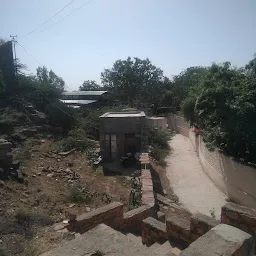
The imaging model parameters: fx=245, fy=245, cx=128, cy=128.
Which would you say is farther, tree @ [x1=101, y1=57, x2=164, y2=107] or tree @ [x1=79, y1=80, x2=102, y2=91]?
tree @ [x1=79, y1=80, x2=102, y2=91]

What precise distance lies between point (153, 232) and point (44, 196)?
4080mm

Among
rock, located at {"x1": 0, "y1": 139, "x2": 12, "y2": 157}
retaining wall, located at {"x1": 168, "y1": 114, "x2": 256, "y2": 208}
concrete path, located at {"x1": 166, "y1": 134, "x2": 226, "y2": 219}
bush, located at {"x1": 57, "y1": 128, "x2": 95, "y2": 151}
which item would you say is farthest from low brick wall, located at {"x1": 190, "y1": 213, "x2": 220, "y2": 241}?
bush, located at {"x1": 57, "y1": 128, "x2": 95, "y2": 151}

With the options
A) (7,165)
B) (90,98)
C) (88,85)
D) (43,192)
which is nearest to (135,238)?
(43,192)

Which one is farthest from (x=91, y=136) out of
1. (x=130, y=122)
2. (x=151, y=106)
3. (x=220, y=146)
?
(x=151, y=106)

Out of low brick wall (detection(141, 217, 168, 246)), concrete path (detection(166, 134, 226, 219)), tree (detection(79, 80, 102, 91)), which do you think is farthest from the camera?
tree (detection(79, 80, 102, 91))

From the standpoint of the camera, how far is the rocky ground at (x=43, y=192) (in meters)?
5.05

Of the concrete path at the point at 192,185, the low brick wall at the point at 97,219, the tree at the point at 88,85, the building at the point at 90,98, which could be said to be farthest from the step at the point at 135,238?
the tree at the point at 88,85

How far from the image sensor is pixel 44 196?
24.1 ft

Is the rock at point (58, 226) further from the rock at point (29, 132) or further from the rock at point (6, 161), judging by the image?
the rock at point (29, 132)

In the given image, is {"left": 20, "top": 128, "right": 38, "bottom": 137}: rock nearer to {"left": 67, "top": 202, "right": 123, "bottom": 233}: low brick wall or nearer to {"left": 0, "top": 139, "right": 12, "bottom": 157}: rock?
{"left": 0, "top": 139, "right": 12, "bottom": 157}: rock

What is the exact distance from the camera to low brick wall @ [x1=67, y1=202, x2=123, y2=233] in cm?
484

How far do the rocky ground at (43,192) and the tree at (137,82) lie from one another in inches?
982

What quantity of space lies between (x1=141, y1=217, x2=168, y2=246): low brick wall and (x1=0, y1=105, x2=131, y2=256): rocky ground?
60.2 inches

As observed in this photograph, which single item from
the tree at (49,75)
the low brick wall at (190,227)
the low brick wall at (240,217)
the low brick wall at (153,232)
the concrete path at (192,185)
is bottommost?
the concrete path at (192,185)
